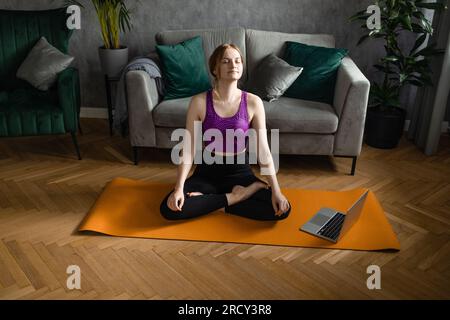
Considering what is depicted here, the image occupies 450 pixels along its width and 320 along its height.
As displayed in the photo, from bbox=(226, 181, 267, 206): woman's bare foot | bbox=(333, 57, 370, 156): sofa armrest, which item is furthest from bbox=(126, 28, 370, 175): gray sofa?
bbox=(226, 181, 267, 206): woman's bare foot

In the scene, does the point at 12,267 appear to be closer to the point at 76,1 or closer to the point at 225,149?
the point at 225,149

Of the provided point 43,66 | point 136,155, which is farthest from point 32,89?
point 136,155

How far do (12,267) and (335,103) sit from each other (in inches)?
84.2

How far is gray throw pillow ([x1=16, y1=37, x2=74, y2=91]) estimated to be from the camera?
3146mm

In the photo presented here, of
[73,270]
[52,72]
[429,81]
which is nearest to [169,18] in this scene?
[52,72]

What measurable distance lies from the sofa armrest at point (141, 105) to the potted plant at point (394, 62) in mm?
1465

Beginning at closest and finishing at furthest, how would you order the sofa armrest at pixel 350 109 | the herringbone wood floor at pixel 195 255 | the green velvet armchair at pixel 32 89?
the herringbone wood floor at pixel 195 255 < the sofa armrest at pixel 350 109 < the green velvet armchair at pixel 32 89

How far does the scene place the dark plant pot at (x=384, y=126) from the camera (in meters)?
3.35

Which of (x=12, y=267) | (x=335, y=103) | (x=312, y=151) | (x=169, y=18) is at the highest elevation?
(x=169, y=18)

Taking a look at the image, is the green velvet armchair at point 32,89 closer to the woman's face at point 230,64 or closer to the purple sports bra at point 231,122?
the purple sports bra at point 231,122

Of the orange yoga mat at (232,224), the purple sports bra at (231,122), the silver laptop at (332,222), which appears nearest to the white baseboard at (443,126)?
the orange yoga mat at (232,224)

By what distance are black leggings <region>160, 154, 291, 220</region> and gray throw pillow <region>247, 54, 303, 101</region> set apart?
741 mm

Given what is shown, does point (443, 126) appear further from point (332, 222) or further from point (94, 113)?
point (94, 113)

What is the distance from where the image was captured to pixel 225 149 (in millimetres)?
2396
